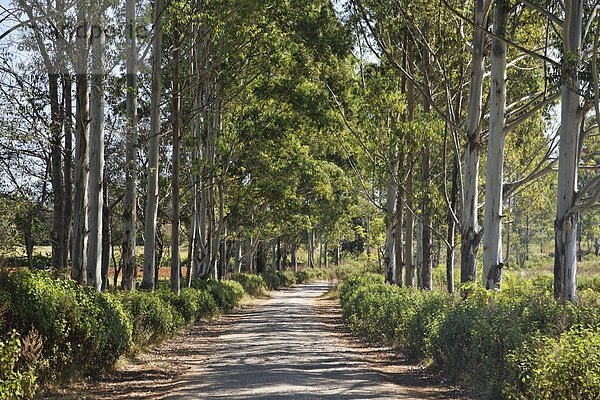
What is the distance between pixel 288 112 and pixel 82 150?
1302 cm

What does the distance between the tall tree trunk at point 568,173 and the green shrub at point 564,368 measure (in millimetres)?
3457

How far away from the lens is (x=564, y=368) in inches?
273

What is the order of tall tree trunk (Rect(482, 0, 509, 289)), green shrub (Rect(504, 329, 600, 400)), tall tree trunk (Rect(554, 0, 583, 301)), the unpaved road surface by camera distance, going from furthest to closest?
1. tall tree trunk (Rect(482, 0, 509, 289))
2. tall tree trunk (Rect(554, 0, 583, 301))
3. the unpaved road surface
4. green shrub (Rect(504, 329, 600, 400))

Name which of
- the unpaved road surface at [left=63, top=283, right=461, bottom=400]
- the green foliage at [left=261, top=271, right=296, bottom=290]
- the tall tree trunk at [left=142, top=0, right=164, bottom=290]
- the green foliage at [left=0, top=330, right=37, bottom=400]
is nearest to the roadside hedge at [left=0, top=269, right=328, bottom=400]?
the green foliage at [left=0, top=330, right=37, bottom=400]

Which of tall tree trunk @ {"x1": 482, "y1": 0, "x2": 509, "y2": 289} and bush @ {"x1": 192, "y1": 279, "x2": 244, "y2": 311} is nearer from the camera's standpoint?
tall tree trunk @ {"x1": 482, "y1": 0, "x2": 509, "y2": 289}

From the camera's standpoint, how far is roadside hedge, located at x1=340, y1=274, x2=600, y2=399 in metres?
6.98

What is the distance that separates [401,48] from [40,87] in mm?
10276

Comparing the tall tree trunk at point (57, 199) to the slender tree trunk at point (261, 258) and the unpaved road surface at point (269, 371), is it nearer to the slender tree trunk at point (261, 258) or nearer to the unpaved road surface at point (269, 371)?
the unpaved road surface at point (269, 371)

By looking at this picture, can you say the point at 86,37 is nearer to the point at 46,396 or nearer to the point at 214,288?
the point at 46,396

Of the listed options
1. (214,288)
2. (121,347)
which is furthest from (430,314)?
(214,288)

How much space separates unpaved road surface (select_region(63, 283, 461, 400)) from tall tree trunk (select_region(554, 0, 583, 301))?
8.67 ft

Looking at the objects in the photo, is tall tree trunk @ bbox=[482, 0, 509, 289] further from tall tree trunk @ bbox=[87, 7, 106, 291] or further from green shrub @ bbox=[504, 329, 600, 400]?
tall tree trunk @ bbox=[87, 7, 106, 291]

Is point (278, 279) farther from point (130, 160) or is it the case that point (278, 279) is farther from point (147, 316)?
point (147, 316)

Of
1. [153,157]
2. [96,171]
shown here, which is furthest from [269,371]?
[153,157]
